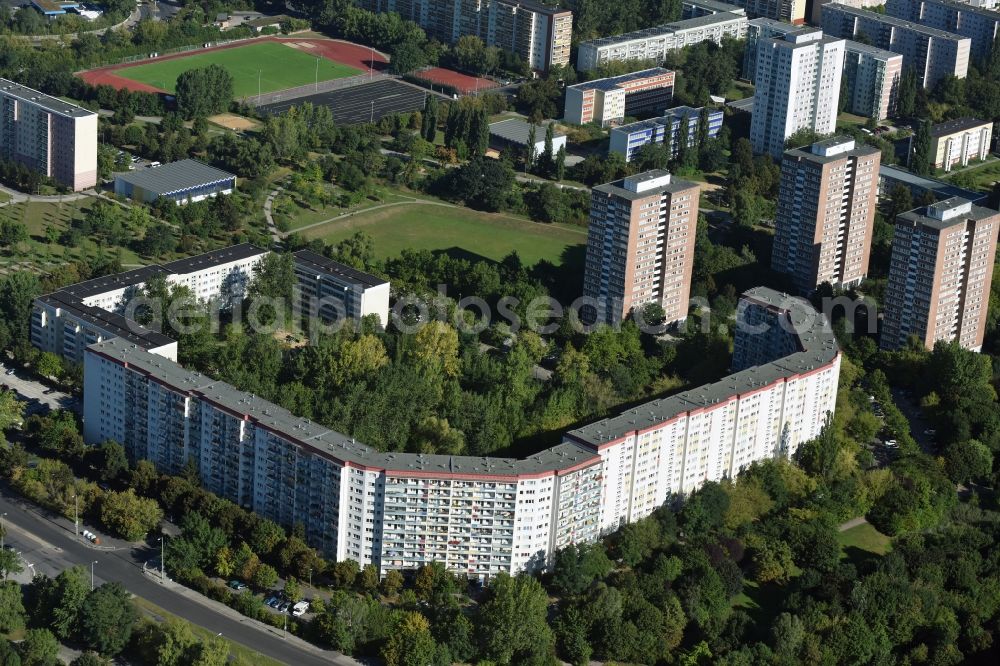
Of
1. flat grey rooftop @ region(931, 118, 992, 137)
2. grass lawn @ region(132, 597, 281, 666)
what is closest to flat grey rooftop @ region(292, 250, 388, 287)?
grass lawn @ region(132, 597, 281, 666)

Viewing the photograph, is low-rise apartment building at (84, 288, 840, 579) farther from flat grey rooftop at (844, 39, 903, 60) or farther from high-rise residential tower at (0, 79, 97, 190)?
flat grey rooftop at (844, 39, 903, 60)

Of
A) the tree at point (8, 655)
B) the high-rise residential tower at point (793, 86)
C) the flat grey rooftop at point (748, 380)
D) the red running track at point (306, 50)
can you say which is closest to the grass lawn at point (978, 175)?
the high-rise residential tower at point (793, 86)

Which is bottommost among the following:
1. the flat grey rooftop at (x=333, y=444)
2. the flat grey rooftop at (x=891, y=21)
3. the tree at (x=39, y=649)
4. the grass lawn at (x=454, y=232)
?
the tree at (x=39, y=649)

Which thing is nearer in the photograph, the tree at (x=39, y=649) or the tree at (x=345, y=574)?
the tree at (x=39, y=649)

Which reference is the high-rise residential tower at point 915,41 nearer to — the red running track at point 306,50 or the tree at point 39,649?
the red running track at point 306,50

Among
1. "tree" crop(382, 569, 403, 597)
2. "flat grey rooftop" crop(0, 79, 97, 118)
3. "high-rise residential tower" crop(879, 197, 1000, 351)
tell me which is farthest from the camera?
"flat grey rooftop" crop(0, 79, 97, 118)

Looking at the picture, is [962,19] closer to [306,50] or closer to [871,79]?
[871,79]
